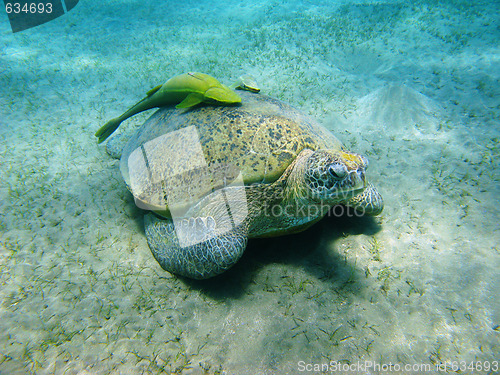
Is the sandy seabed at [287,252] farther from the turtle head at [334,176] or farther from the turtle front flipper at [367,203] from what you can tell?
the turtle head at [334,176]

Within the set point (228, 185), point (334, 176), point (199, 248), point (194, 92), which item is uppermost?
point (194, 92)

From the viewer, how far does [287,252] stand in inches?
107

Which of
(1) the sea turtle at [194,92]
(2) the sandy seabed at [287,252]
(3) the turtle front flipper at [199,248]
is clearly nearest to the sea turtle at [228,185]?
(3) the turtle front flipper at [199,248]

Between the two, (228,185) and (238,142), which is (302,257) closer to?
(228,185)

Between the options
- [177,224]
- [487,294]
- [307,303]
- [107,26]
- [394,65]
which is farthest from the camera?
[107,26]

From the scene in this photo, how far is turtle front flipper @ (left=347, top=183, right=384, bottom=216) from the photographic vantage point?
2795 mm

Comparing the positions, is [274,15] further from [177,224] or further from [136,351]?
[136,351]

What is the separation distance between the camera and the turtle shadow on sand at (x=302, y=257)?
2.41 m

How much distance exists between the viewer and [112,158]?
13.3ft

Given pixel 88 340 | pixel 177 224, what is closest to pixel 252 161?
pixel 177 224

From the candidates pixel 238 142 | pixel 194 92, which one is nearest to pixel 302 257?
pixel 238 142

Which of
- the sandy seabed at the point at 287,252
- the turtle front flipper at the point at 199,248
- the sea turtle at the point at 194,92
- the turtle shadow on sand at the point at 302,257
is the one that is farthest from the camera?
the sea turtle at the point at 194,92

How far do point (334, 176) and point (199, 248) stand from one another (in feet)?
4.66

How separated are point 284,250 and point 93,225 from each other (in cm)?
240
